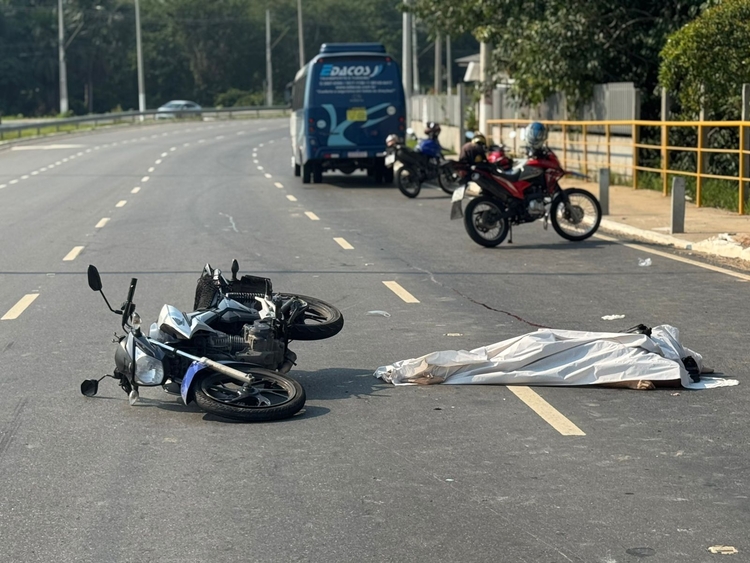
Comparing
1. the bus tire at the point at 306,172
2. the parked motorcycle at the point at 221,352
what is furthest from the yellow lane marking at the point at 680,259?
the bus tire at the point at 306,172

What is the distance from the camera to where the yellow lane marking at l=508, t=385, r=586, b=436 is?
6.92 metres

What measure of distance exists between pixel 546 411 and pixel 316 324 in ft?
6.08

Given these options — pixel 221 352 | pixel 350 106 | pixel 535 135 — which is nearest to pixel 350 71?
pixel 350 106

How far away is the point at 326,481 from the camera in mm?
6027

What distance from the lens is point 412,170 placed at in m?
25.2

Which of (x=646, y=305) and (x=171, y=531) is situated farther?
(x=646, y=305)

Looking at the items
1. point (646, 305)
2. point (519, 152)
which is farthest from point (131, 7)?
point (646, 305)

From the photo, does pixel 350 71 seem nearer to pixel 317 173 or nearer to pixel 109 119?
pixel 317 173

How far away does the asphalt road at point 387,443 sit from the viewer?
17.1 feet

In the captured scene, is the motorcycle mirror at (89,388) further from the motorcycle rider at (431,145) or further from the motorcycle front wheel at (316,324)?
the motorcycle rider at (431,145)

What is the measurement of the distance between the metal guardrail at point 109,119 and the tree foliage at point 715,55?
3775cm

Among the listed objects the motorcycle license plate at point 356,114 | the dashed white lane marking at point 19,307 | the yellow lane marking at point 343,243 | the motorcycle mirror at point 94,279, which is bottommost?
the dashed white lane marking at point 19,307

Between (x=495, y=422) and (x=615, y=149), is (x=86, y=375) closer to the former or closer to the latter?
(x=495, y=422)

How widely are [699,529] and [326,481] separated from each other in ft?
5.92
